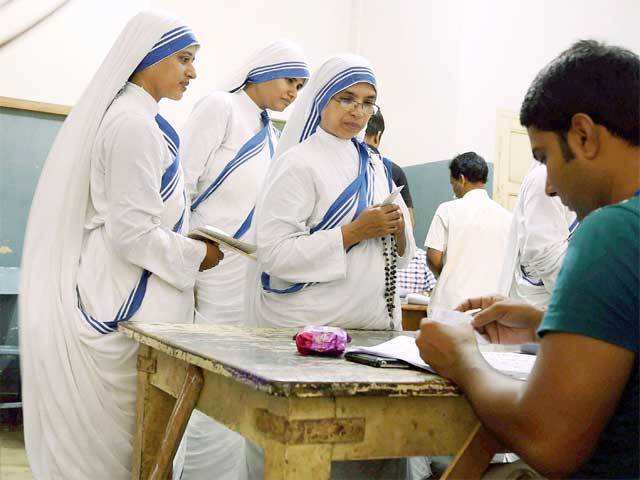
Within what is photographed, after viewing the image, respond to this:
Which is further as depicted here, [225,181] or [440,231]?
[440,231]

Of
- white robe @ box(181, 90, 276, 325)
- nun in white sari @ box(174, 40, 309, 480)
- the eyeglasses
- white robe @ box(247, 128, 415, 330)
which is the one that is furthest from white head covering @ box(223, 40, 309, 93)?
white robe @ box(247, 128, 415, 330)

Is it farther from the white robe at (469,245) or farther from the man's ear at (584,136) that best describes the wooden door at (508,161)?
the man's ear at (584,136)

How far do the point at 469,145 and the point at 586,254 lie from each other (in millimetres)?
5769

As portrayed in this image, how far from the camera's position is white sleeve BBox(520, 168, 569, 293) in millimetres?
3313

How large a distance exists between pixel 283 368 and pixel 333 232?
1044 mm

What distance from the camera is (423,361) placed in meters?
1.57

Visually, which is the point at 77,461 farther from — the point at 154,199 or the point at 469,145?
the point at 469,145

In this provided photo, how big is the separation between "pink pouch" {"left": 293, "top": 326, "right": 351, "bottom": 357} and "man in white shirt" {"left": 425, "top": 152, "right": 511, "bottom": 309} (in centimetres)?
330

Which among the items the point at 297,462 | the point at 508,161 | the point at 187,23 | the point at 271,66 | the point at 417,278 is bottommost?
the point at 297,462

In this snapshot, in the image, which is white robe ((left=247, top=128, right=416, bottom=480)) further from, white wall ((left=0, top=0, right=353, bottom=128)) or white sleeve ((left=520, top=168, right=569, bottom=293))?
white wall ((left=0, top=0, right=353, bottom=128))

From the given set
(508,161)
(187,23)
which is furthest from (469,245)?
(187,23)

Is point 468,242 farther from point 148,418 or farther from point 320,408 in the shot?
point 320,408

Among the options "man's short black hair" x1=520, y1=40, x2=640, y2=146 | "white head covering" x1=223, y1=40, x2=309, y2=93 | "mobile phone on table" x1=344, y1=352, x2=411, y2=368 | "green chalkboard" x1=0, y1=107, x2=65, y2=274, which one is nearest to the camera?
"man's short black hair" x1=520, y1=40, x2=640, y2=146

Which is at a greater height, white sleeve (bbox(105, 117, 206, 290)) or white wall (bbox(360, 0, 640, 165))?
white wall (bbox(360, 0, 640, 165))
